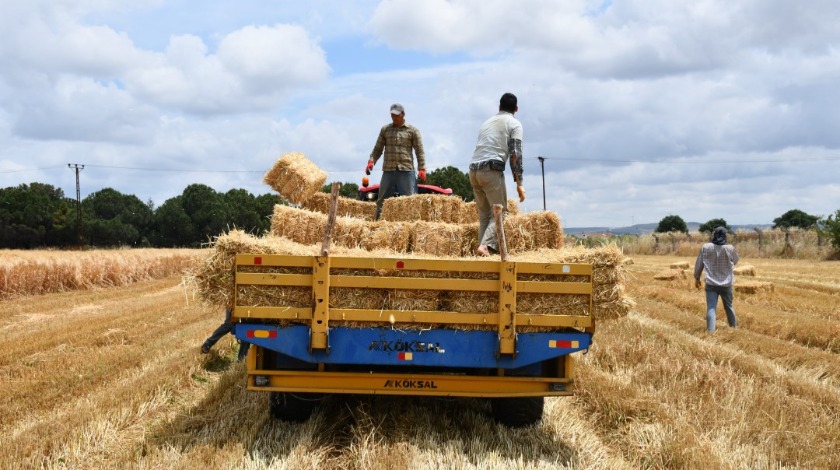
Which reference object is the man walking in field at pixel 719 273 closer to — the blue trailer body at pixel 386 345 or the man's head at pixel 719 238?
the man's head at pixel 719 238

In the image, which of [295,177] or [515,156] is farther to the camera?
[295,177]

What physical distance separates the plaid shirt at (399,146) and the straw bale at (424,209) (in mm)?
1142

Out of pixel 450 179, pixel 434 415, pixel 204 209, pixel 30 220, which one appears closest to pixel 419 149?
pixel 434 415

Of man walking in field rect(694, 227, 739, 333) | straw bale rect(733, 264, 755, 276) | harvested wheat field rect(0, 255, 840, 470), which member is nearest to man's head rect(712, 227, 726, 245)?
man walking in field rect(694, 227, 739, 333)

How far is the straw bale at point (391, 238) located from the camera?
8.36 meters

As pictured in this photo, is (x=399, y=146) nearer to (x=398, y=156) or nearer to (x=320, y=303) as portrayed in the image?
(x=398, y=156)

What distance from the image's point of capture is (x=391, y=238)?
8453mm

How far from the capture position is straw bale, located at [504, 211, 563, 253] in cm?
838

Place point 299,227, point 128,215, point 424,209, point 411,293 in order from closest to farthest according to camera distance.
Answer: point 411,293
point 299,227
point 424,209
point 128,215

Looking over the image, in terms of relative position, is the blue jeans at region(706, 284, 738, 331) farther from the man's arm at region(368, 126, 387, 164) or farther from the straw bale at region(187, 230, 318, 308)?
the straw bale at region(187, 230, 318, 308)

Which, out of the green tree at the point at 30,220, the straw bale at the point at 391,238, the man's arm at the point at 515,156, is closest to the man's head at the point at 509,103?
the man's arm at the point at 515,156

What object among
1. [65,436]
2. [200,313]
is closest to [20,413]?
[65,436]

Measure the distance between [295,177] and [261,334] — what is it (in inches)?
214

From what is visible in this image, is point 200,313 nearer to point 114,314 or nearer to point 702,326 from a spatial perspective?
point 114,314
